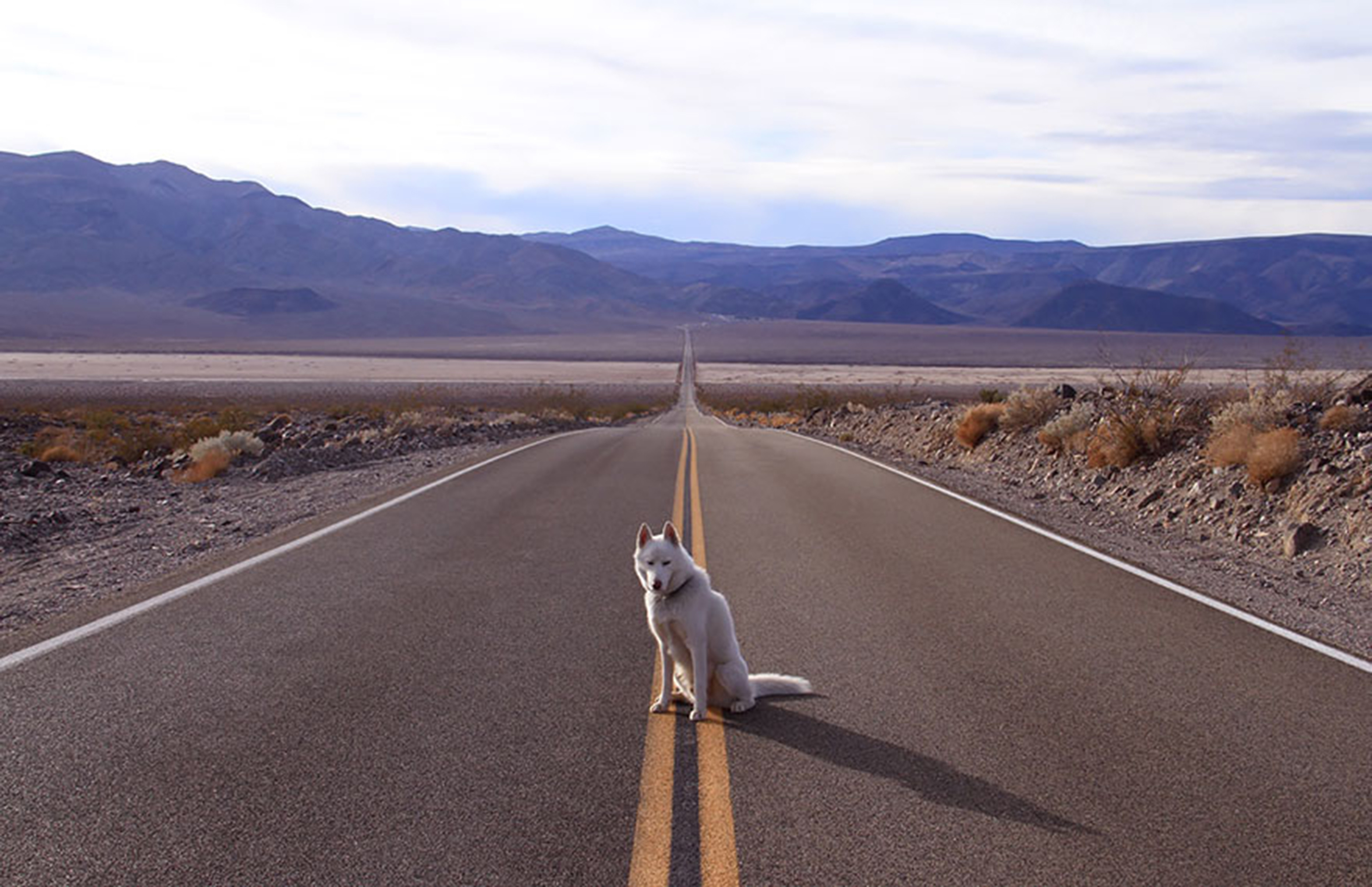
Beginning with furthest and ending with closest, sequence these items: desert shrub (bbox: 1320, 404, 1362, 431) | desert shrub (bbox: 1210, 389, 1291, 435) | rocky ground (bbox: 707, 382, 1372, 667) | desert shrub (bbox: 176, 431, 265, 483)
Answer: desert shrub (bbox: 176, 431, 265, 483) → desert shrub (bbox: 1210, 389, 1291, 435) → desert shrub (bbox: 1320, 404, 1362, 431) → rocky ground (bbox: 707, 382, 1372, 667)

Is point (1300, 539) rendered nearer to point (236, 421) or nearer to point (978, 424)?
point (978, 424)

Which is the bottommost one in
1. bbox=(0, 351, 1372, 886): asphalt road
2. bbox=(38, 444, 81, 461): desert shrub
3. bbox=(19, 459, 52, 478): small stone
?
bbox=(38, 444, 81, 461): desert shrub

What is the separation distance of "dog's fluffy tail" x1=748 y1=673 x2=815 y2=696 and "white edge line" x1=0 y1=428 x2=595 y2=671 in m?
4.47

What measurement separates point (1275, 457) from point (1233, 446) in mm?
1104

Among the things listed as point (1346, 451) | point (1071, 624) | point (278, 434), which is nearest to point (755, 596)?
point (1071, 624)

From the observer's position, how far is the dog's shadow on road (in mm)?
4664

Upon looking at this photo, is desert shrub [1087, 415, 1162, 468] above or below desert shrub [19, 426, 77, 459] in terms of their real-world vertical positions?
above

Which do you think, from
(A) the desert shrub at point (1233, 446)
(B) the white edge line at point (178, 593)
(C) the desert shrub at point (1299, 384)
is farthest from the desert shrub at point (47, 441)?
(C) the desert shrub at point (1299, 384)

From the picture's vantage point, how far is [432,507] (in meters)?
13.5

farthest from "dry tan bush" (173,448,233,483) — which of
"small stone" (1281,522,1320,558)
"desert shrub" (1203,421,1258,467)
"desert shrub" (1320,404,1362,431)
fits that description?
"desert shrub" (1320,404,1362,431)

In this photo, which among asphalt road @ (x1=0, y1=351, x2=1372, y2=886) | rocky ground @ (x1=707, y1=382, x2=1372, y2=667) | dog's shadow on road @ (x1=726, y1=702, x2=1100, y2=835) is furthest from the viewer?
rocky ground @ (x1=707, y1=382, x2=1372, y2=667)

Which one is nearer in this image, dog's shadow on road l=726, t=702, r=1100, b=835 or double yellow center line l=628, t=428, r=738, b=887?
double yellow center line l=628, t=428, r=738, b=887

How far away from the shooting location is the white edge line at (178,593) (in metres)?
→ 6.87

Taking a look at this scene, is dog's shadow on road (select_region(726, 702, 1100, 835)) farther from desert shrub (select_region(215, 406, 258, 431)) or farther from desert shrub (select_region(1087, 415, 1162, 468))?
desert shrub (select_region(215, 406, 258, 431))
